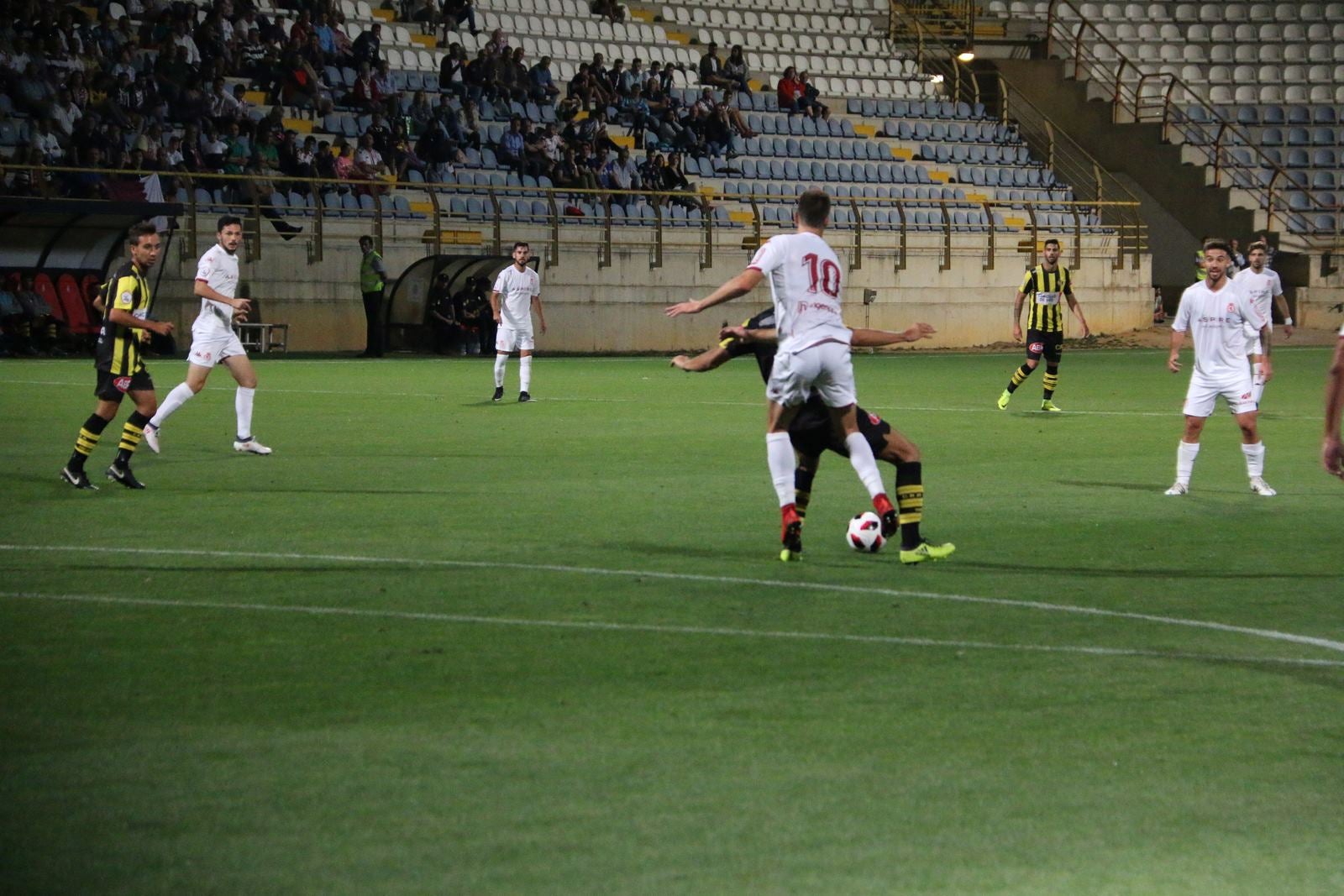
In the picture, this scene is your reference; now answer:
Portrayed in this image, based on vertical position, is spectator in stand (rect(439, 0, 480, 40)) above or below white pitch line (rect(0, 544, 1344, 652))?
above

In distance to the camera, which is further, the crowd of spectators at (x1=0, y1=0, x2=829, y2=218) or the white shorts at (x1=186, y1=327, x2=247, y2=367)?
the crowd of spectators at (x1=0, y1=0, x2=829, y2=218)

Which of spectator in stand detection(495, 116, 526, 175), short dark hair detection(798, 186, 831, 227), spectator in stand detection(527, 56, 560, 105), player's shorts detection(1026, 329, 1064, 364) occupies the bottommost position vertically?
player's shorts detection(1026, 329, 1064, 364)

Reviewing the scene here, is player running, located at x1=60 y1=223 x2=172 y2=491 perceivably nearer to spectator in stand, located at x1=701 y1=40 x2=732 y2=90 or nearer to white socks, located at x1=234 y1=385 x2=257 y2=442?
white socks, located at x1=234 y1=385 x2=257 y2=442

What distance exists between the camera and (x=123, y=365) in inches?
496

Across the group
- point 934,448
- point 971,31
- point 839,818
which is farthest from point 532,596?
point 971,31

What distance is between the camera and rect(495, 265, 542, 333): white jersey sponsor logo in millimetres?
22672

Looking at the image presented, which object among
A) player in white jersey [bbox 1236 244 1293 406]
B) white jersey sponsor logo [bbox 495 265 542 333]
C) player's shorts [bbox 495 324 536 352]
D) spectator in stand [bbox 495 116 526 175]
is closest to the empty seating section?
spectator in stand [bbox 495 116 526 175]

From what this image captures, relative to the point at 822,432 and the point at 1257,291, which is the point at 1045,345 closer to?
the point at 1257,291

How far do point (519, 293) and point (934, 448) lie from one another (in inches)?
324

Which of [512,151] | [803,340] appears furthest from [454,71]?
[803,340]

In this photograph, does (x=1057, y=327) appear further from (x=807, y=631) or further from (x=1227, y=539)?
(x=807, y=631)

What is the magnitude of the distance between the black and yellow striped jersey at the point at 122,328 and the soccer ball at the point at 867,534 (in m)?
5.72

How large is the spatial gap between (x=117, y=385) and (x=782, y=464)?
5.54 metres

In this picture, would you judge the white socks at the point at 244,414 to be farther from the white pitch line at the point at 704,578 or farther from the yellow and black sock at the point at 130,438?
the white pitch line at the point at 704,578
